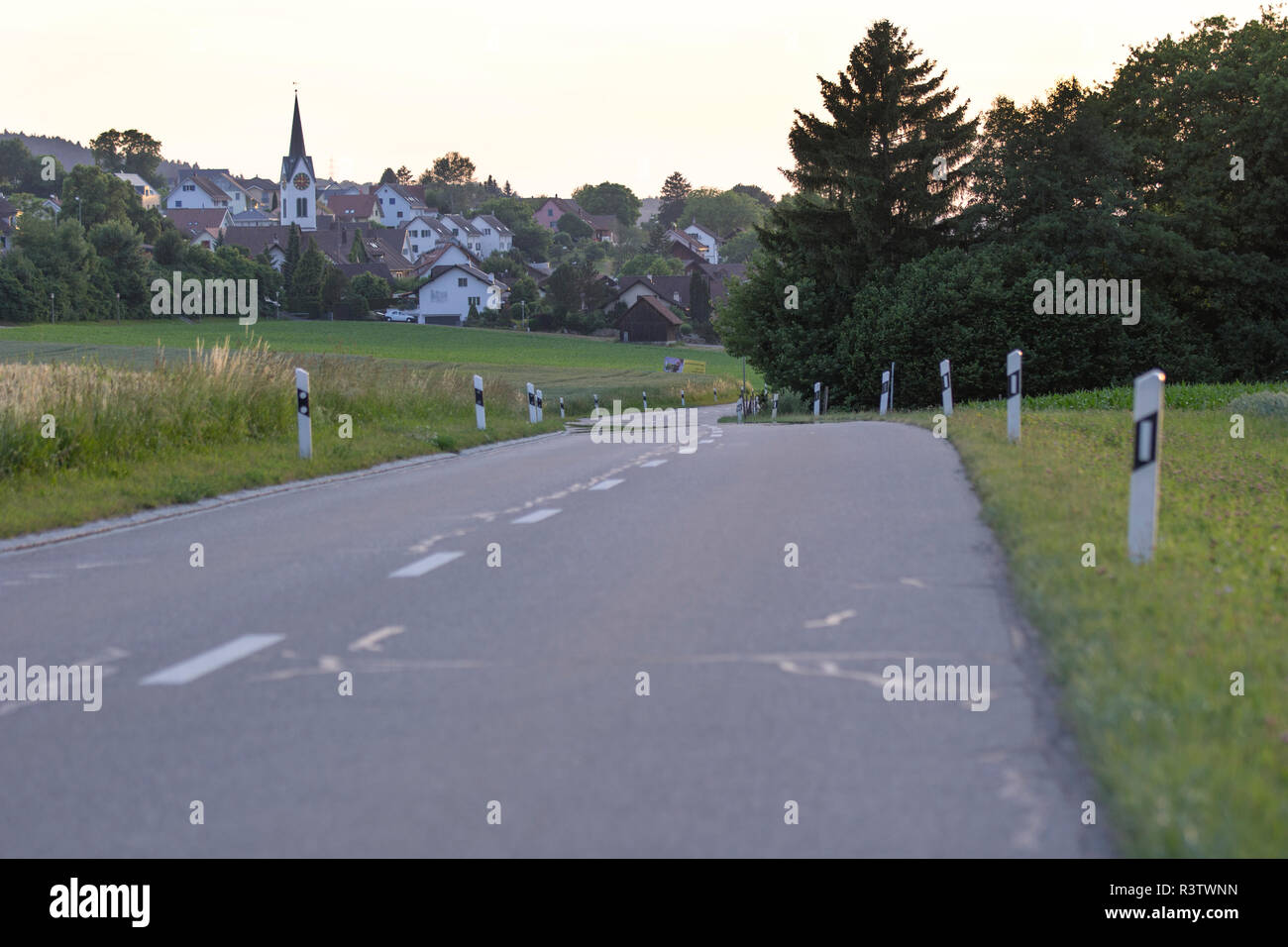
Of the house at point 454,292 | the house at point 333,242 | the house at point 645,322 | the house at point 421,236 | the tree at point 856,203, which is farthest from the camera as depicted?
the house at point 421,236

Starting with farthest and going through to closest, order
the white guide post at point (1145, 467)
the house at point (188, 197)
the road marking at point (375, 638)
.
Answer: the house at point (188, 197) < the white guide post at point (1145, 467) < the road marking at point (375, 638)

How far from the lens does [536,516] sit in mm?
11375

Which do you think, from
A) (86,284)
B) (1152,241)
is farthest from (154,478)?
(86,284)

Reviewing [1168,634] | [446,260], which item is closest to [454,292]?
[446,260]

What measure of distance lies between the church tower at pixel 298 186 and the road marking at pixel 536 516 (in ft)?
525

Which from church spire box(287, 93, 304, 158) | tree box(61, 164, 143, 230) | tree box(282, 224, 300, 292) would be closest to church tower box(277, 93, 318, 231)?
church spire box(287, 93, 304, 158)

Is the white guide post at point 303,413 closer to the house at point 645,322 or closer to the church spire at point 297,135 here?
the house at point 645,322

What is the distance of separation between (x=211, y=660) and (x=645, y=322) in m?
119

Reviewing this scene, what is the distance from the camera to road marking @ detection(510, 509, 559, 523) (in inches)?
436

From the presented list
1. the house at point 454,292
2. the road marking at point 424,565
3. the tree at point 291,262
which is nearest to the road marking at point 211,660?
the road marking at point 424,565
